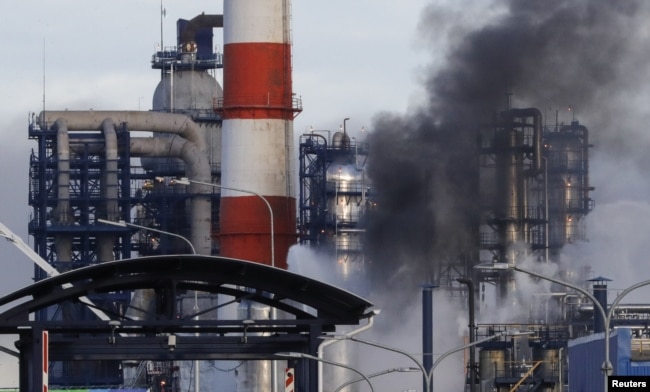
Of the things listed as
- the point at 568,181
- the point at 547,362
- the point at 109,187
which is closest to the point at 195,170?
the point at 109,187

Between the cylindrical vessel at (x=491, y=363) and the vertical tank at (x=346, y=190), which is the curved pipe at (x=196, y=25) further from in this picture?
the cylindrical vessel at (x=491, y=363)

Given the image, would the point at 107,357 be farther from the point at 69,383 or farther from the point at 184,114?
the point at 184,114

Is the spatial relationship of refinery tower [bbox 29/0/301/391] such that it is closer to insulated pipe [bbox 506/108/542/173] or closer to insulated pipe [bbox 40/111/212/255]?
insulated pipe [bbox 40/111/212/255]

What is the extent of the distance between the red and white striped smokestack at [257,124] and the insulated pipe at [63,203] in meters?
18.8

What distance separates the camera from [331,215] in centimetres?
8044

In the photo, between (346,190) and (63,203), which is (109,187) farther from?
(346,190)

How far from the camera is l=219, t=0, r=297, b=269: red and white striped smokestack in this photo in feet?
200

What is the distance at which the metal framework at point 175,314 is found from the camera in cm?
2639

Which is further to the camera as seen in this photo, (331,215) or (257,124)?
(331,215)

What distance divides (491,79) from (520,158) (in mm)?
3254

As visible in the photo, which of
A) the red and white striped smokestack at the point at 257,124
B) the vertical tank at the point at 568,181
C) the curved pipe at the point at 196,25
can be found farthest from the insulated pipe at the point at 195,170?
the red and white striped smokestack at the point at 257,124

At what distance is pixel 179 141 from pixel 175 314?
56.0 m

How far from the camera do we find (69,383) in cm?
7800

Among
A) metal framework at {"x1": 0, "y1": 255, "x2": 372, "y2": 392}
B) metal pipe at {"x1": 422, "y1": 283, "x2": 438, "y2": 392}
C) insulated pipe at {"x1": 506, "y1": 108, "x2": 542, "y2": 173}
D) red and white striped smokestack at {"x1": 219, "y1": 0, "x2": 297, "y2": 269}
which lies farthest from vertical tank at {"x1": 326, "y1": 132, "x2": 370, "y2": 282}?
metal framework at {"x1": 0, "y1": 255, "x2": 372, "y2": 392}
